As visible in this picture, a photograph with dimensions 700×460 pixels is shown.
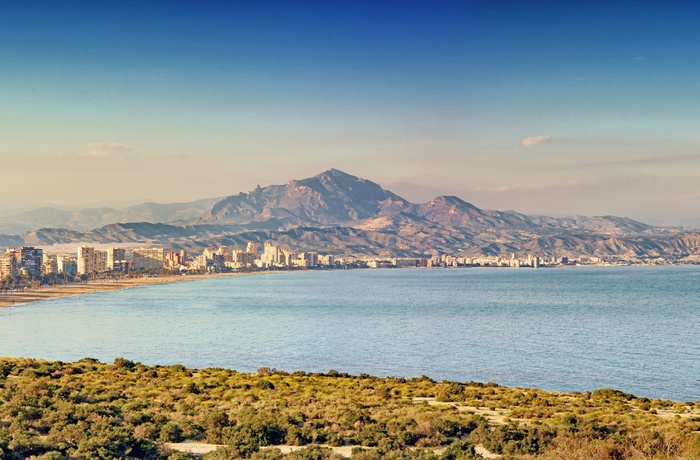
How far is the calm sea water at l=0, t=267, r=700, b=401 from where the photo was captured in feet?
151

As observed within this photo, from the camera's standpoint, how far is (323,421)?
21172 mm

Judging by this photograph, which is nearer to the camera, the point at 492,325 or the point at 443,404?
the point at 443,404

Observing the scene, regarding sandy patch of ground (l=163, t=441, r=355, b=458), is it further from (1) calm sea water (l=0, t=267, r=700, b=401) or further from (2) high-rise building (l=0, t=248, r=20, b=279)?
(2) high-rise building (l=0, t=248, r=20, b=279)

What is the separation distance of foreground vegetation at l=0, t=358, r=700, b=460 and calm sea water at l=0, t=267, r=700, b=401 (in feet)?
45.3

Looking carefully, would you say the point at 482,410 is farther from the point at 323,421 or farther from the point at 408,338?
the point at 408,338

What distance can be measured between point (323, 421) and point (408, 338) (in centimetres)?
4449

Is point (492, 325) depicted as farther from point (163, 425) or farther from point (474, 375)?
point (163, 425)

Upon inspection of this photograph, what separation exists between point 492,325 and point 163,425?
6032cm

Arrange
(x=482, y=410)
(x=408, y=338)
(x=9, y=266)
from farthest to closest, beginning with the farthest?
1. (x=9, y=266)
2. (x=408, y=338)
3. (x=482, y=410)

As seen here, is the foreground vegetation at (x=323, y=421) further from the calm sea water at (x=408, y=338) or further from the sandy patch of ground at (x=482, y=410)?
the calm sea water at (x=408, y=338)

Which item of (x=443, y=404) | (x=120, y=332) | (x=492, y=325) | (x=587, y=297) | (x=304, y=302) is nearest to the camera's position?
(x=443, y=404)

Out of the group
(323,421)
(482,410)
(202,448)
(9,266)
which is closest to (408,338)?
(482,410)

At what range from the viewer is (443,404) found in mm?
26672

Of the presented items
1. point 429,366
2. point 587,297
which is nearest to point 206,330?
point 429,366
